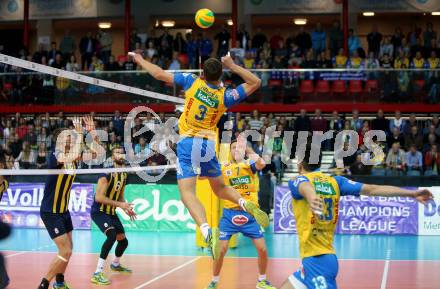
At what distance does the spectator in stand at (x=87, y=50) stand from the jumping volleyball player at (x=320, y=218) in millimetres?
23810

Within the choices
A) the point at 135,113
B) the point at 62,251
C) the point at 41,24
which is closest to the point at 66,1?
the point at 41,24

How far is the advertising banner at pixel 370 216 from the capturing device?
66.6 feet

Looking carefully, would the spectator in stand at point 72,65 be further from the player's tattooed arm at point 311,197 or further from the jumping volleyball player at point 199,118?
the player's tattooed arm at point 311,197

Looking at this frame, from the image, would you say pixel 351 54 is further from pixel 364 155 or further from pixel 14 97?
pixel 14 97

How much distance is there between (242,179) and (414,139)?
11378mm

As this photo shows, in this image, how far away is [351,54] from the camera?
95.6ft

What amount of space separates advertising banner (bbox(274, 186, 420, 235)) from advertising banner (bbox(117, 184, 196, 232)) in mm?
2512

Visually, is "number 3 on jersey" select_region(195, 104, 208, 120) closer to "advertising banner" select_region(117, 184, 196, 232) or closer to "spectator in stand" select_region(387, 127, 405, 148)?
"advertising banner" select_region(117, 184, 196, 232)

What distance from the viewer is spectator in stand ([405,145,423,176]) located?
21.9 m

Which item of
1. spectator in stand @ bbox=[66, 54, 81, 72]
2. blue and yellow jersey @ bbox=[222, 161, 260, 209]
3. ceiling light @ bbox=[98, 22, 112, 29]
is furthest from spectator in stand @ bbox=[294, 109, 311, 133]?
ceiling light @ bbox=[98, 22, 112, 29]

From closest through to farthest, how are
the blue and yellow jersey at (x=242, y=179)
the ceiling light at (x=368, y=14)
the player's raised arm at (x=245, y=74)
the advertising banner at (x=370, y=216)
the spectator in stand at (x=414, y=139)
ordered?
the player's raised arm at (x=245, y=74)
the blue and yellow jersey at (x=242, y=179)
the advertising banner at (x=370, y=216)
the spectator in stand at (x=414, y=139)
the ceiling light at (x=368, y=14)

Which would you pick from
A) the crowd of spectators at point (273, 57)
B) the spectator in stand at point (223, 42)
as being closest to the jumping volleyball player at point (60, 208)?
the crowd of spectators at point (273, 57)

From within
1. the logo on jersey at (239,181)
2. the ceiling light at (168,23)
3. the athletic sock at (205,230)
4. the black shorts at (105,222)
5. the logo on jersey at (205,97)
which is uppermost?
the ceiling light at (168,23)

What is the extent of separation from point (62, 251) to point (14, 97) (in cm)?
1717
